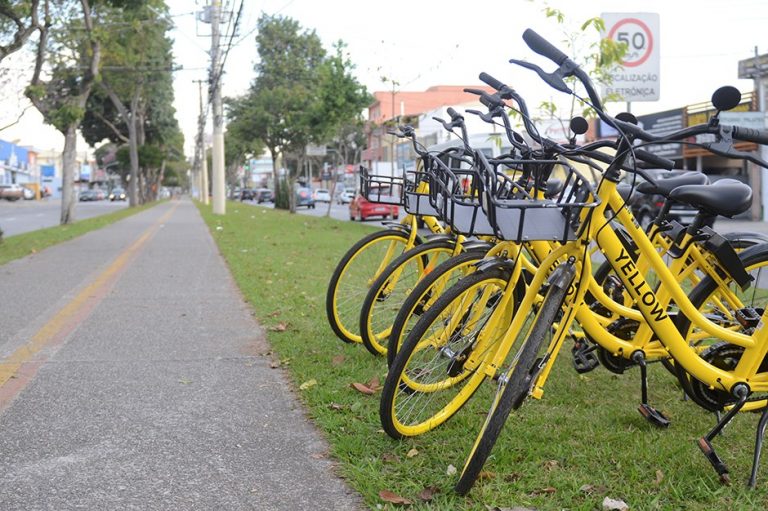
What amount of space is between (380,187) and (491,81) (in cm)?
179

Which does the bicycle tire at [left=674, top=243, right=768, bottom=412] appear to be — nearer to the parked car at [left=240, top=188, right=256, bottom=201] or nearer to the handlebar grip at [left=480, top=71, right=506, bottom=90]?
the handlebar grip at [left=480, top=71, right=506, bottom=90]

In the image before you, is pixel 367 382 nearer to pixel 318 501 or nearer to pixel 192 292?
pixel 318 501

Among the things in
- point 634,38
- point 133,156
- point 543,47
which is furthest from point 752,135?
point 133,156

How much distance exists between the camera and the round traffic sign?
10.1 metres

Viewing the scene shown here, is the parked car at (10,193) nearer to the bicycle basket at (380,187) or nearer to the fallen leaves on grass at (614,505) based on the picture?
the bicycle basket at (380,187)

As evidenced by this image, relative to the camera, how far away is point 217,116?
90.5 ft

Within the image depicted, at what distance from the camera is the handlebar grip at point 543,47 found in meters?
2.65

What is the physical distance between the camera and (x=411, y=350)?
9.99 feet

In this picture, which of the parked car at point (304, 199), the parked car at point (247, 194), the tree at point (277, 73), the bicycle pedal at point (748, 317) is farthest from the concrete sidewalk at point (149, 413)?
the parked car at point (247, 194)

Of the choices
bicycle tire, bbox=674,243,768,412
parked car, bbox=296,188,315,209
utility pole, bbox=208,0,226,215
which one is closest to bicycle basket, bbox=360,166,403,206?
bicycle tire, bbox=674,243,768,412

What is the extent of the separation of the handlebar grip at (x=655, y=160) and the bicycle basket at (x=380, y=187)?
2074 millimetres

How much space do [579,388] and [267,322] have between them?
2885 mm

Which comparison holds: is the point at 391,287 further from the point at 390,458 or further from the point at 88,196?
the point at 88,196

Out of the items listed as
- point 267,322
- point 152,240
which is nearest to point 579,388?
point 267,322
